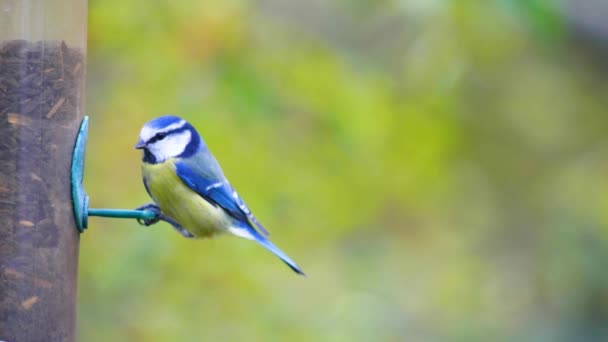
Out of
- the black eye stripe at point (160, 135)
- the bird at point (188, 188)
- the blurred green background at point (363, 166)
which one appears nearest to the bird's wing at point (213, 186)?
the bird at point (188, 188)

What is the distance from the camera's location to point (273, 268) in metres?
5.63

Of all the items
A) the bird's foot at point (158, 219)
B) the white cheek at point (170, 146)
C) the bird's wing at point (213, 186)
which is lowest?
the bird's foot at point (158, 219)

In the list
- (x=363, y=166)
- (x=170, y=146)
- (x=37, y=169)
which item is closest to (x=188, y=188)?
(x=170, y=146)

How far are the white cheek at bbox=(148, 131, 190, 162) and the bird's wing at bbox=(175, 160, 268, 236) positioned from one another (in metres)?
0.05

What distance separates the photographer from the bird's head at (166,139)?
401cm

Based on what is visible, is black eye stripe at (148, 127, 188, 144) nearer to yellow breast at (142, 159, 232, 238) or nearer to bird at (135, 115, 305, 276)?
bird at (135, 115, 305, 276)

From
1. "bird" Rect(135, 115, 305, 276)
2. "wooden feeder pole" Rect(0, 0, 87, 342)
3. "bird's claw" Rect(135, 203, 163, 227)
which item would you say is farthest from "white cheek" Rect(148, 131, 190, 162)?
"wooden feeder pole" Rect(0, 0, 87, 342)

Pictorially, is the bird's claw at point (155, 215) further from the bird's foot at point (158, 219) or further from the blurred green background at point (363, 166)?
the blurred green background at point (363, 166)

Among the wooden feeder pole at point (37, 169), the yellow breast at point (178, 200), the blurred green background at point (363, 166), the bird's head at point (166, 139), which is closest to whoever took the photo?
the wooden feeder pole at point (37, 169)

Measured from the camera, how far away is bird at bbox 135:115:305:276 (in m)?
4.10

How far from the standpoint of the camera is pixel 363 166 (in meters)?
6.20

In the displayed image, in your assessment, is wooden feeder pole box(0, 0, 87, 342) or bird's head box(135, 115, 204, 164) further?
bird's head box(135, 115, 204, 164)

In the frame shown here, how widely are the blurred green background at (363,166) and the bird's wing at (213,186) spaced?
67 centimetres

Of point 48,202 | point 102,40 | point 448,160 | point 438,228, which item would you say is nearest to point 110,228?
point 102,40
